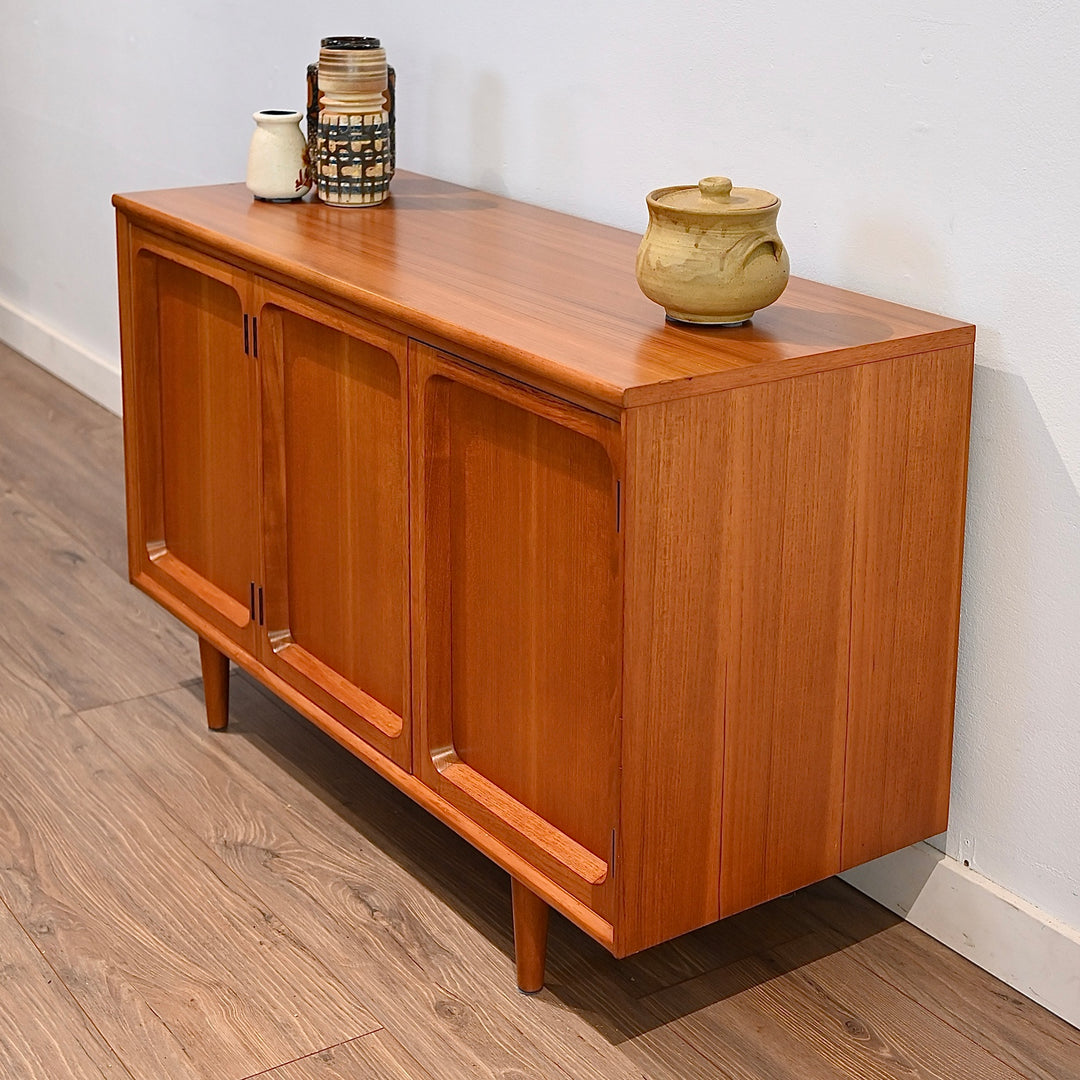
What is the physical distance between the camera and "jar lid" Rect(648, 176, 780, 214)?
1.46m

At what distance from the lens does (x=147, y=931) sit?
1815 mm

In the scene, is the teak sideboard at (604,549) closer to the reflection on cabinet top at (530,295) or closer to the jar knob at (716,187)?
the reflection on cabinet top at (530,295)

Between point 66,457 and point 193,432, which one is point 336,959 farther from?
point 66,457

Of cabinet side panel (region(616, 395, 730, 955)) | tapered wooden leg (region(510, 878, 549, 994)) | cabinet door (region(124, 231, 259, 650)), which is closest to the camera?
cabinet side panel (region(616, 395, 730, 955))

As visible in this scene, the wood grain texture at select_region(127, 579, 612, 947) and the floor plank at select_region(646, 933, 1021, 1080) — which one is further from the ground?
the wood grain texture at select_region(127, 579, 612, 947)

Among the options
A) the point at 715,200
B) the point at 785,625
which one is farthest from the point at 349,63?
the point at 785,625

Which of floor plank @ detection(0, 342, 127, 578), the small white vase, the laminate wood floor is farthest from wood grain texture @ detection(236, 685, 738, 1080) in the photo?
floor plank @ detection(0, 342, 127, 578)

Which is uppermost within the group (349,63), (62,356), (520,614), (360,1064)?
(349,63)

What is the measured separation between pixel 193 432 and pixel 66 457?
134cm

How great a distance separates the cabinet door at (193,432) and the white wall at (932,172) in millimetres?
528

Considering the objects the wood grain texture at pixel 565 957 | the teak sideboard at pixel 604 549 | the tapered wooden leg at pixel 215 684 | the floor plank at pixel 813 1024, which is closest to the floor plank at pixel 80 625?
the tapered wooden leg at pixel 215 684

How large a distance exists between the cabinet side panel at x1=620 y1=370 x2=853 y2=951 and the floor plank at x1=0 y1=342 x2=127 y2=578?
159 centimetres

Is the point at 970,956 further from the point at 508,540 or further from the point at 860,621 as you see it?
the point at 508,540

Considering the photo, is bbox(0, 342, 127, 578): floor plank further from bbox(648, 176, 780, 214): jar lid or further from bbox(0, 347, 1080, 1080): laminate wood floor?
bbox(648, 176, 780, 214): jar lid
